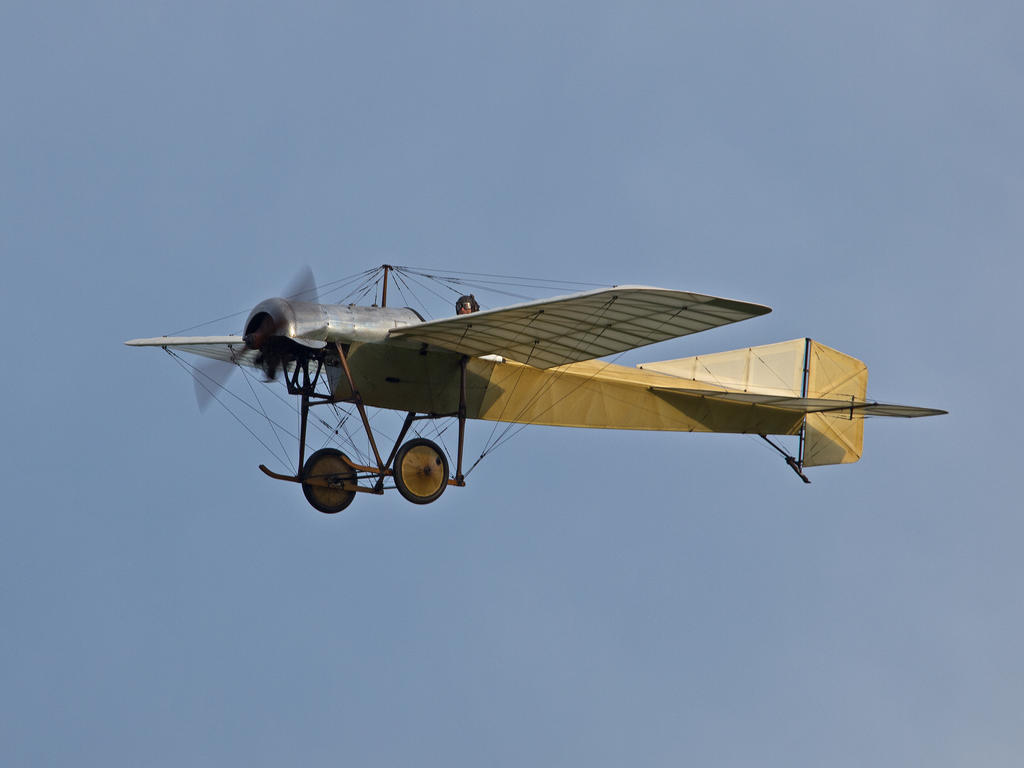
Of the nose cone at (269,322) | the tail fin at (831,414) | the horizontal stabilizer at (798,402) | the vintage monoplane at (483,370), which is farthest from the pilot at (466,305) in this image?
the tail fin at (831,414)

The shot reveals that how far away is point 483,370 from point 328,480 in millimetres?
3034

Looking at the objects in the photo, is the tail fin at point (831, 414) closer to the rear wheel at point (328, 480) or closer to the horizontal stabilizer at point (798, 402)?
the horizontal stabilizer at point (798, 402)

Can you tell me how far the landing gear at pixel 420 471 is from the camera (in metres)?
24.7

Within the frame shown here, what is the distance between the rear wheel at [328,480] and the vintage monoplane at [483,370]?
2 centimetres

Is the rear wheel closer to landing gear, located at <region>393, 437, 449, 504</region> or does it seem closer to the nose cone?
landing gear, located at <region>393, 437, 449, 504</region>

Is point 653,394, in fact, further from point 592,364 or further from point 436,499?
point 436,499

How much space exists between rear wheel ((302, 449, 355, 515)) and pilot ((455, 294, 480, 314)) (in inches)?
116

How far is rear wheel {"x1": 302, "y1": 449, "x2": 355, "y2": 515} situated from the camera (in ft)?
83.9

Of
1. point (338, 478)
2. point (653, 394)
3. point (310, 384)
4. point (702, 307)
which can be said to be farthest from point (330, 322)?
point (653, 394)

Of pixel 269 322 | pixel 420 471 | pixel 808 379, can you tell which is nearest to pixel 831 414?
pixel 808 379

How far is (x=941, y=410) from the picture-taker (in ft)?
91.0

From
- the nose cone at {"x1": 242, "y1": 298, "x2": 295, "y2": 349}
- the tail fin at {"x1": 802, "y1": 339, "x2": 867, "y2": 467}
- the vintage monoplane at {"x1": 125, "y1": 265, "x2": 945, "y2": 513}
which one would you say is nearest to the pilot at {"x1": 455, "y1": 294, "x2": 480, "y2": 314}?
the vintage monoplane at {"x1": 125, "y1": 265, "x2": 945, "y2": 513}

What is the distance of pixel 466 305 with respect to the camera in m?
25.5

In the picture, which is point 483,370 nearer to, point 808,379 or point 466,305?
point 466,305
